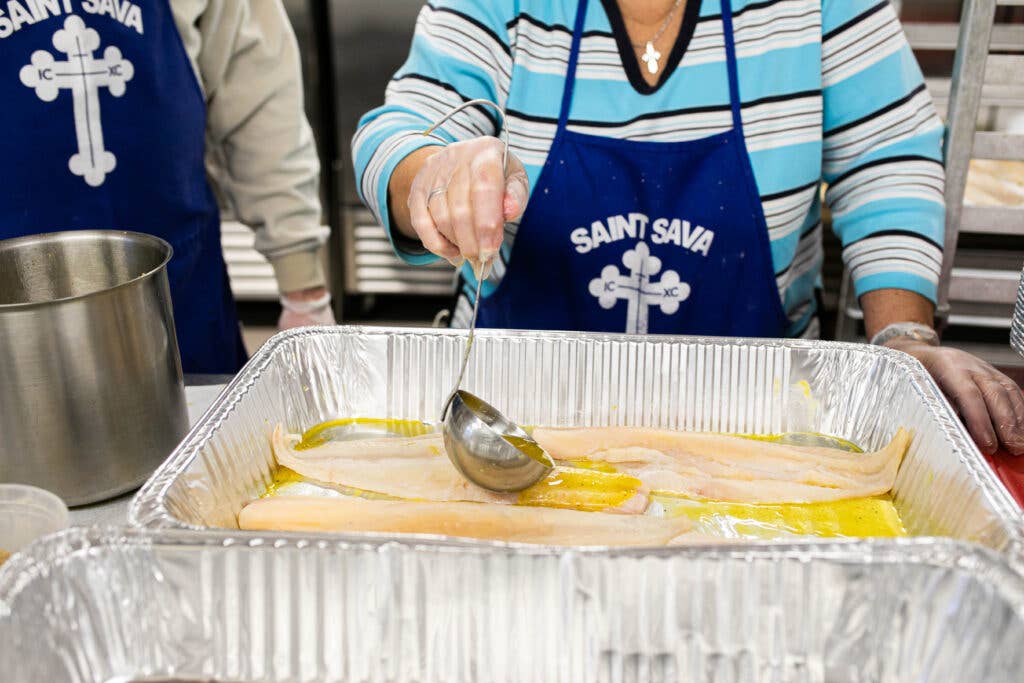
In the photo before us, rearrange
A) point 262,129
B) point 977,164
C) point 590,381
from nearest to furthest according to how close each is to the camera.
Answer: point 590,381 → point 262,129 → point 977,164

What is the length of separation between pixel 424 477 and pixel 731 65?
833 mm

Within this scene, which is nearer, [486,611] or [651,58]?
[486,611]

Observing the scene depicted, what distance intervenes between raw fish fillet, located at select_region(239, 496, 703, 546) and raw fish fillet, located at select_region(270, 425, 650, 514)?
0.06 metres

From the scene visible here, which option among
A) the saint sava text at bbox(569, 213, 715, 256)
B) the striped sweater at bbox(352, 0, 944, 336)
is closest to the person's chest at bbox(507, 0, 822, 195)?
the striped sweater at bbox(352, 0, 944, 336)

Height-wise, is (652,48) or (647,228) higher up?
(652,48)

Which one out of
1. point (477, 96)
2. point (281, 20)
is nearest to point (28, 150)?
point (281, 20)

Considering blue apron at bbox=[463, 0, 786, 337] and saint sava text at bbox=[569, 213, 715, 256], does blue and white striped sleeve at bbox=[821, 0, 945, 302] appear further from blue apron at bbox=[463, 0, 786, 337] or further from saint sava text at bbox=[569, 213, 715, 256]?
saint sava text at bbox=[569, 213, 715, 256]

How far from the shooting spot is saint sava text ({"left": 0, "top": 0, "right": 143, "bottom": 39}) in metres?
1.31

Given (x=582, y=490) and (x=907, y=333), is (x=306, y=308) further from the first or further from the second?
(x=907, y=333)

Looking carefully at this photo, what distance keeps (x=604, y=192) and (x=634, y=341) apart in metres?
0.28

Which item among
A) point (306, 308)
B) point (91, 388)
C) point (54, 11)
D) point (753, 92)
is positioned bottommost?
point (306, 308)

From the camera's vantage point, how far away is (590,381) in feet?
4.17

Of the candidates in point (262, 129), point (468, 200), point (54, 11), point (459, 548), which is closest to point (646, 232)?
point (468, 200)

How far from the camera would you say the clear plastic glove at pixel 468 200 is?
947 mm
